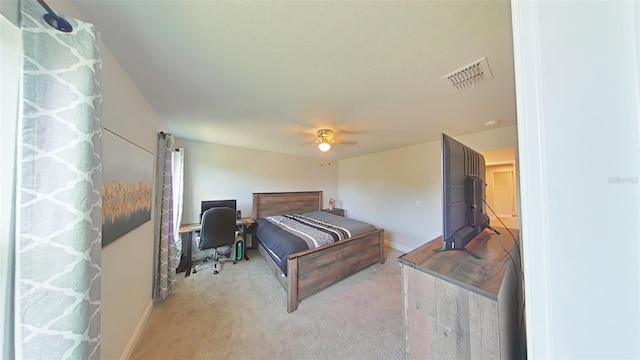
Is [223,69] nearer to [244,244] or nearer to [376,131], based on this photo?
[376,131]

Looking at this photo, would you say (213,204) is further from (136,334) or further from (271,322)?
(271,322)

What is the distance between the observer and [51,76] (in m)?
0.63

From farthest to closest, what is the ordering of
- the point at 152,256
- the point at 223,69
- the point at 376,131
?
the point at 376,131
the point at 152,256
the point at 223,69

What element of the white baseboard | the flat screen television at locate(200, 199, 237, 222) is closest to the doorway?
the flat screen television at locate(200, 199, 237, 222)

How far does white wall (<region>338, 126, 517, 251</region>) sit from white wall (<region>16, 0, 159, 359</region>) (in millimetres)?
3707

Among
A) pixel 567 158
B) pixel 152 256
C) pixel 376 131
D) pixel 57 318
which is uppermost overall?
pixel 376 131

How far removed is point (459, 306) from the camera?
93cm

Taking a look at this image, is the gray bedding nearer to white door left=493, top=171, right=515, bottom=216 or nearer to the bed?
the bed

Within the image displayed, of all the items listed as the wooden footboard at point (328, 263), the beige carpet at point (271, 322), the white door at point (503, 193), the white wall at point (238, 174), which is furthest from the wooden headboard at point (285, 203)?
the white door at point (503, 193)

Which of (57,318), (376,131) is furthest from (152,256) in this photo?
(376,131)

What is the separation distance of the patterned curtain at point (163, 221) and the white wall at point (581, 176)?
297 centimetres

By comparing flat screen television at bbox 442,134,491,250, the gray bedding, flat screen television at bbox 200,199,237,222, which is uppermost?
flat screen television at bbox 442,134,491,250

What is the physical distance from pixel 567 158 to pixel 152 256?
3124mm

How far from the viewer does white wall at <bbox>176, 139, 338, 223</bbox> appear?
11.3 ft
